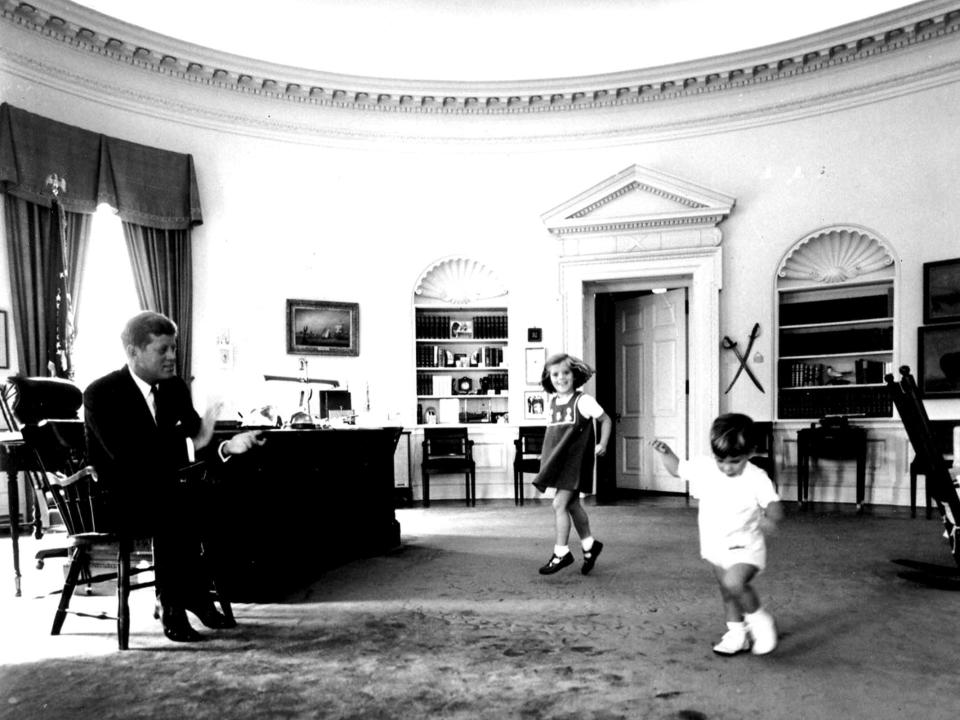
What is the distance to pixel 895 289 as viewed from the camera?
8.06 meters

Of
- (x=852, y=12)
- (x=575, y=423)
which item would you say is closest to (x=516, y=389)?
(x=575, y=423)

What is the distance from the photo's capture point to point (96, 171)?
7703mm

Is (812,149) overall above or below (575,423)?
above

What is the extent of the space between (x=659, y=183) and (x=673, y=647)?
22.3ft

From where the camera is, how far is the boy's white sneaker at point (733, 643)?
3066 millimetres

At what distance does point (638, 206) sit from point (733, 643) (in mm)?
6883

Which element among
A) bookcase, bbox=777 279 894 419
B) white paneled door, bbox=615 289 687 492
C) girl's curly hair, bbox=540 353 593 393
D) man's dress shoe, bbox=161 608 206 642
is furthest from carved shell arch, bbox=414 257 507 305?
man's dress shoe, bbox=161 608 206 642

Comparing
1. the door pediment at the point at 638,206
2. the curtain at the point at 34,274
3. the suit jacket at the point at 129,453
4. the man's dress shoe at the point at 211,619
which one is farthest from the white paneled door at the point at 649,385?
the suit jacket at the point at 129,453

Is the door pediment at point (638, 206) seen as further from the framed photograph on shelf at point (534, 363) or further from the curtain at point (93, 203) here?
the curtain at point (93, 203)

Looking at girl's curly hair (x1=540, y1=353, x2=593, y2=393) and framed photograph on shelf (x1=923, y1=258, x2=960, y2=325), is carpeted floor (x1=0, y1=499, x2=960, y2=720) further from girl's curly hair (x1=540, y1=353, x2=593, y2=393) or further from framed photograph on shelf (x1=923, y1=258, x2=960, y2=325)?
framed photograph on shelf (x1=923, y1=258, x2=960, y2=325)

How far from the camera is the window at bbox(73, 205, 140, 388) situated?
7750 millimetres

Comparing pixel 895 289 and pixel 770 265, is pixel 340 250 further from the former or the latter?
pixel 895 289

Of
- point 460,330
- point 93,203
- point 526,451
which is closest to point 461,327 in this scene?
point 460,330

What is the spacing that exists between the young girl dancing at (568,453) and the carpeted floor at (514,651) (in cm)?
19
